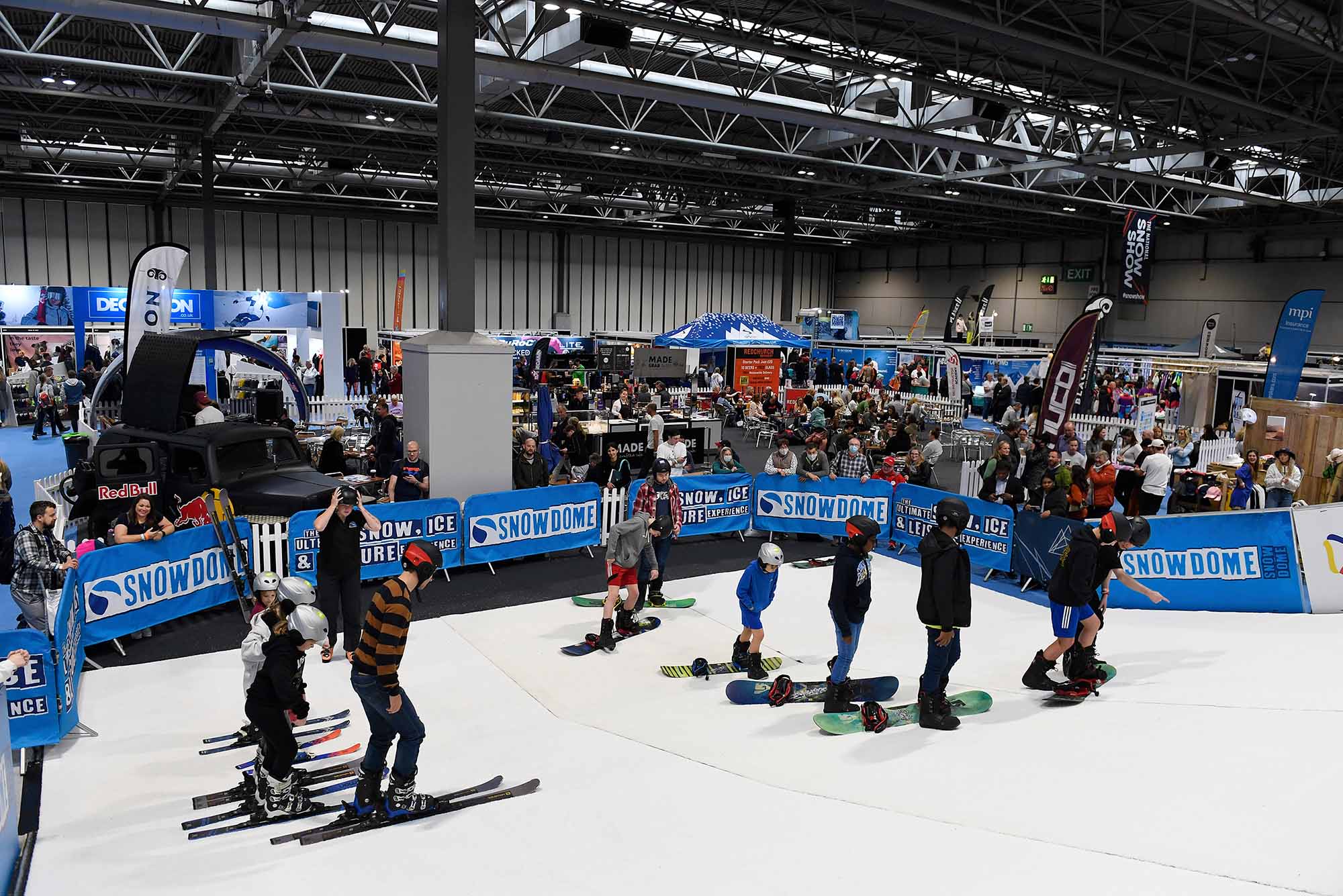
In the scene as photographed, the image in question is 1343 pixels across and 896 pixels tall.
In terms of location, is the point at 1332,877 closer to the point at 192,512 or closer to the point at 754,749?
the point at 754,749

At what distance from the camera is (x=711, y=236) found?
46.5 metres

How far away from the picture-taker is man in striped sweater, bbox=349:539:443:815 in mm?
4809

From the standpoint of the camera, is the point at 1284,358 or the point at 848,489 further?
the point at 1284,358

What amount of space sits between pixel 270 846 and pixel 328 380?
2033 centimetres

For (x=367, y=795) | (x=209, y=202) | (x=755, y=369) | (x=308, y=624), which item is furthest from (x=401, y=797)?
(x=209, y=202)

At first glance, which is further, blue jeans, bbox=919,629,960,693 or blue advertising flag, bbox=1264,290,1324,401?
blue advertising flag, bbox=1264,290,1324,401

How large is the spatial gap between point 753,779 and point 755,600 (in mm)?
1892

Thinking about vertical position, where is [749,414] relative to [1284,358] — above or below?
below

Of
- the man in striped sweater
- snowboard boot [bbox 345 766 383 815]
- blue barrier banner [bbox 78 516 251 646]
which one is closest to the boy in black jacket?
the man in striped sweater

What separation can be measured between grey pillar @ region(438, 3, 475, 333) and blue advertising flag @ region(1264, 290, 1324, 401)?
1629 centimetres

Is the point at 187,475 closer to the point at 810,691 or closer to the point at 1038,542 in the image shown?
the point at 810,691

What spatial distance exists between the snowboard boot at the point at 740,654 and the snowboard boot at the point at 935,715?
1.76 meters

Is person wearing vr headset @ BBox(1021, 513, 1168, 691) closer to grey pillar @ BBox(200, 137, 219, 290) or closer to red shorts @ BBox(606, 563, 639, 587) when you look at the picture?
red shorts @ BBox(606, 563, 639, 587)

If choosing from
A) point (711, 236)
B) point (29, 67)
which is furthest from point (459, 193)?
point (711, 236)
